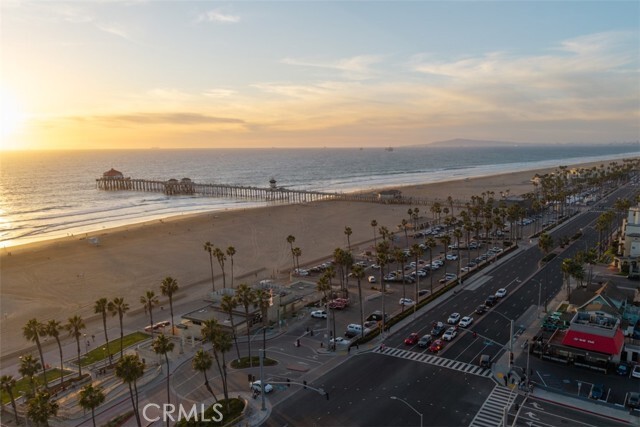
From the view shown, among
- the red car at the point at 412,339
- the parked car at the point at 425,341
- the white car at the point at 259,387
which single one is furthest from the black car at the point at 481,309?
the white car at the point at 259,387

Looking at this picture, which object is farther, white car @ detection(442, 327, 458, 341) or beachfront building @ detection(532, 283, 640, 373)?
white car @ detection(442, 327, 458, 341)

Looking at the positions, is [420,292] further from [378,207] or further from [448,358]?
[378,207]

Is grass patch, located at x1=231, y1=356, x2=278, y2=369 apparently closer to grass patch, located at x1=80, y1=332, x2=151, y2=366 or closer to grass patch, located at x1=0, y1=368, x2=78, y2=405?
grass patch, located at x1=80, y1=332, x2=151, y2=366

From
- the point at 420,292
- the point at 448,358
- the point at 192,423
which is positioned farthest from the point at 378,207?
the point at 192,423

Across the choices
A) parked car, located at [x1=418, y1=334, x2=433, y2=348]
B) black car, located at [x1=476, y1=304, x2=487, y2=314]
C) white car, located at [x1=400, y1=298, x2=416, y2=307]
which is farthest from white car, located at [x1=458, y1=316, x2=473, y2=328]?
white car, located at [x1=400, y1=298, x2=416, y2=307]

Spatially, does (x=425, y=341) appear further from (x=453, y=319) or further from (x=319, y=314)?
(x=319, y=314)
